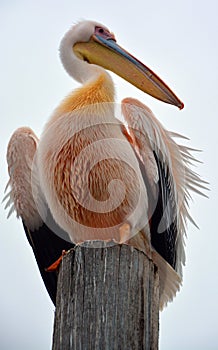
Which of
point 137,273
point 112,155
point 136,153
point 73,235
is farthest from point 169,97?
point 137,273

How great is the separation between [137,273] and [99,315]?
28cm

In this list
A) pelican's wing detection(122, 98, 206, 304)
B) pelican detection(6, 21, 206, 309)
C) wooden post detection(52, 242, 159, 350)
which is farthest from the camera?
pelican's wing detection(122, 98, 206, 304)

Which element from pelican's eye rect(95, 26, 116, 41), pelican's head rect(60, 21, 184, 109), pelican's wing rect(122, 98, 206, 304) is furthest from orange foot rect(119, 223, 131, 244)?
pelican's eye rect(95, 26, 116, 41)

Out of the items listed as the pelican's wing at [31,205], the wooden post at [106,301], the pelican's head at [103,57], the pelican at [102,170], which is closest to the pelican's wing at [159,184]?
the pelican at [102,170]

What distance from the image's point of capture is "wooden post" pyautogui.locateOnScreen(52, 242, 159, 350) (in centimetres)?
280

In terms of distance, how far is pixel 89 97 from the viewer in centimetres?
538

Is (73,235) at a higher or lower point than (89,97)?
lower

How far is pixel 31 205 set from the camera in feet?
19.2

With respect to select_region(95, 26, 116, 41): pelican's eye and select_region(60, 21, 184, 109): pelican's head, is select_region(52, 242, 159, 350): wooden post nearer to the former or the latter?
select_region(60, 21, 184, 109): pelican's head

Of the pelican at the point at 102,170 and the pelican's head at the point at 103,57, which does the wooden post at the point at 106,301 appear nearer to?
the pelican at the point at 102,170

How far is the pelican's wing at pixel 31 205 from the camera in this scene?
5730mm

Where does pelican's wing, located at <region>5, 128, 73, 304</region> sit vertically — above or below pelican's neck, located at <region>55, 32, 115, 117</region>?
below

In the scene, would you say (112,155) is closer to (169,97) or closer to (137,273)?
(169,97)

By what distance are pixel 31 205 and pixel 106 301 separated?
3.06m
